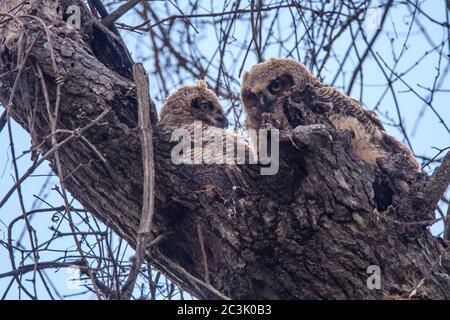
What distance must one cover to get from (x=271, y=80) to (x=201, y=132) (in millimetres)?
670

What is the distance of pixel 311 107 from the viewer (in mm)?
3738

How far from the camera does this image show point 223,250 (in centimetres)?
288

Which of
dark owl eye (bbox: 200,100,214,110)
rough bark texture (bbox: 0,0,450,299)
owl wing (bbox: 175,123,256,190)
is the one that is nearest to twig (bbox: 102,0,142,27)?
rough bark texture (bbox: 0,0,450,299)

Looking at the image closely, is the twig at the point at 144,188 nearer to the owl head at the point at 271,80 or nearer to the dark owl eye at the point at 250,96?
the owl head at the point at 271,80

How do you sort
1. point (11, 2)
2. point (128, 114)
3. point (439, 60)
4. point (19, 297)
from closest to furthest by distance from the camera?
point (19, 297), point (128, 114), point (11, 2), point (439, 60)

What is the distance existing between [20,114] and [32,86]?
0.20 metres

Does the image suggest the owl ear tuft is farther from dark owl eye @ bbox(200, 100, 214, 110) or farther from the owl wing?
the owl wing

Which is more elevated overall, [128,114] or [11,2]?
[11,2]

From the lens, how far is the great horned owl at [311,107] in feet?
12.1

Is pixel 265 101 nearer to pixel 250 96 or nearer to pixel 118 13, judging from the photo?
pixel 250 96

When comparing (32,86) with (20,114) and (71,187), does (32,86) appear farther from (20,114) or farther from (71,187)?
(71,187)

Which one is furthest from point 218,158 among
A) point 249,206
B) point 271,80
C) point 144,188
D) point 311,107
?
point 271,80

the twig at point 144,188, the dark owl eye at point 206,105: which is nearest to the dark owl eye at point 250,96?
the dark owl eye at point 206,105

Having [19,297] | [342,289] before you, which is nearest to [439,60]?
[342,289]
